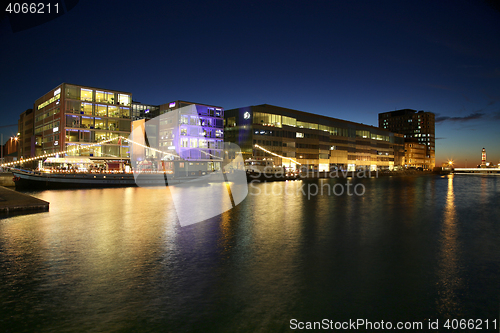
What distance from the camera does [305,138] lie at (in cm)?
10994

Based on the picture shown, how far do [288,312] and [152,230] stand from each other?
10447 millimetres

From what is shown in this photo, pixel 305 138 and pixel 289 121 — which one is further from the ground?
pixel 289 121

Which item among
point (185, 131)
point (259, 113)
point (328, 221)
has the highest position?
point (259, 113)

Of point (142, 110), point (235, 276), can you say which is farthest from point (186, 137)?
point (235, 276)

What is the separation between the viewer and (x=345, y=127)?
437 feet

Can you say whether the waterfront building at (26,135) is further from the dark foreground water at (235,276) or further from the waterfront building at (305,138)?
the dark foreground water at (235,276)

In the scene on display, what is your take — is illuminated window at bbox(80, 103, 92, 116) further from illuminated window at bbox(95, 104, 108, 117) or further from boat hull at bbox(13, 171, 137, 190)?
boat hull at bbox(13, 171, 137, 190)

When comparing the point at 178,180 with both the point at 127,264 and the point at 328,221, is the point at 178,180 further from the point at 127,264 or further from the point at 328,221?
the point at 127,264

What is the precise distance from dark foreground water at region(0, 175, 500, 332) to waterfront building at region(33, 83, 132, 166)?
5753cm

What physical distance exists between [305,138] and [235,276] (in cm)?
10340

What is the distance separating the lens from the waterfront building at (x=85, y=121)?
224 ft

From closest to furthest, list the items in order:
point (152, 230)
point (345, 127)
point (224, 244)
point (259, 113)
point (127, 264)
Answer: point (127, 264) < point (224, 244) < point (152, 230) < point (259, 113) < point (345, 127)

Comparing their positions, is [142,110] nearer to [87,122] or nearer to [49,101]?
[49,101]

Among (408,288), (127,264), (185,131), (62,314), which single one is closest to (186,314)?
(62,314)
